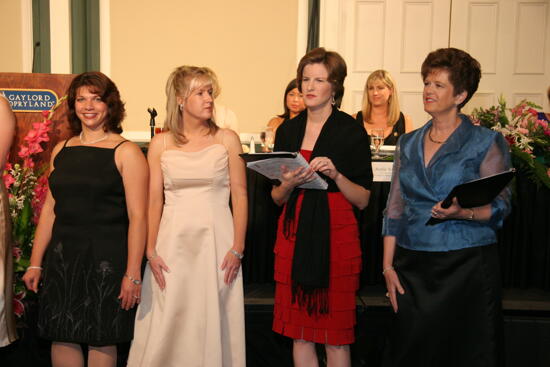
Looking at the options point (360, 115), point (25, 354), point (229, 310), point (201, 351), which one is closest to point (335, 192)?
point (229, 310)

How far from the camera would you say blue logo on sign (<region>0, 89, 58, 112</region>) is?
3115 millimetres

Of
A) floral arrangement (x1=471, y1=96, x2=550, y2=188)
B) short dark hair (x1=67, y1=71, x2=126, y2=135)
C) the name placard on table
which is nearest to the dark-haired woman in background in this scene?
the name placard on table

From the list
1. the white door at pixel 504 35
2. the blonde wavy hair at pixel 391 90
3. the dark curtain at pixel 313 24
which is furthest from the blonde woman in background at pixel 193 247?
the white door at pixel 504 35

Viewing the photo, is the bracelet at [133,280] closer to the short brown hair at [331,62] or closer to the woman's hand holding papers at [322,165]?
the woman's hand holding papers at [322,165]

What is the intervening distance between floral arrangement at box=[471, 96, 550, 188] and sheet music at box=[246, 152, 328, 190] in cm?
133

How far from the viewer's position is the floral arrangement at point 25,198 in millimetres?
2793

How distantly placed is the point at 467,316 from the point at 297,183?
87 cm

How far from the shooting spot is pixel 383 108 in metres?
4.46

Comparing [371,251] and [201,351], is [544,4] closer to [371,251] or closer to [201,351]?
[371,251]

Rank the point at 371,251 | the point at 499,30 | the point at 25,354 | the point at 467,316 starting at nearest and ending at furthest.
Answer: the point at 467,316, the point at 25,354, the point at 371,251, the point at 499,30

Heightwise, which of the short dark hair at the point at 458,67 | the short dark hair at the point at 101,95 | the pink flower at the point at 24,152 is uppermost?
the short dark hair at the point at 458,67

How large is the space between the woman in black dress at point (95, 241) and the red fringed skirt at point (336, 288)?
69cm

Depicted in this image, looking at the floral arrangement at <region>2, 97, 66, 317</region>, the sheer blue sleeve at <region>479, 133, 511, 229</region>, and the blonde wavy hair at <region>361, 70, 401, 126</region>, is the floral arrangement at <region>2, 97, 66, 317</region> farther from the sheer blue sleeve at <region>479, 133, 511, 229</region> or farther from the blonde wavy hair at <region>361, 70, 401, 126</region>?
the blonde wavy hair at <region>361, 70, 401, 126</region>

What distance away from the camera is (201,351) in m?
2.39
